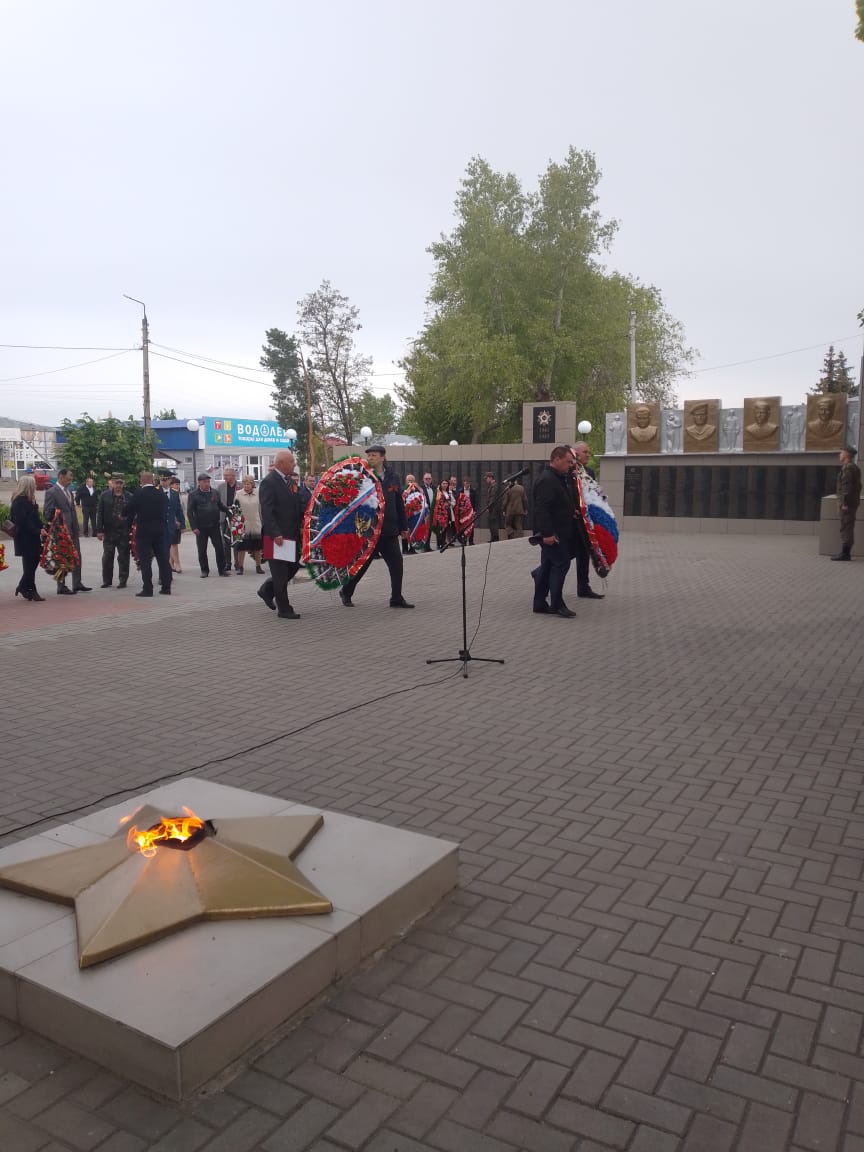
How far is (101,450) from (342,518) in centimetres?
1987

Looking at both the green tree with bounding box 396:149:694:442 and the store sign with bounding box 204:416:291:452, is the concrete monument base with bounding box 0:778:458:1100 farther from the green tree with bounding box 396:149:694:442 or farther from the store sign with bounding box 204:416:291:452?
the store sign with bounding box 204:416:291:452

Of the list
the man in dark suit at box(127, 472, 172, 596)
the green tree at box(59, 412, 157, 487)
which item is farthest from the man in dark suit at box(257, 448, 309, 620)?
the green tree at box(59, 412, 157, 487)

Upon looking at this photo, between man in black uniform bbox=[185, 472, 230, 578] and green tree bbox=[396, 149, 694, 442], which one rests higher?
green tree bbox=[396, 149, 694, 442]

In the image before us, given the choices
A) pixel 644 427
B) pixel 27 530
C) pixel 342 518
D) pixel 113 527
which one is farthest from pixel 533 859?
pixel 644 427

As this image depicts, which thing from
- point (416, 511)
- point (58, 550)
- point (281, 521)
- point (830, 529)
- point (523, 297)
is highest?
point (523, 297)

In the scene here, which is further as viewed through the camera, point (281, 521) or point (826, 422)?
point (826, 422)

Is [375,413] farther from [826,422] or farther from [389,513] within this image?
[389,513]

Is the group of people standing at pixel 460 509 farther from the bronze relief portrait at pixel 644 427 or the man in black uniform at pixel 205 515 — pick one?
the man in black uniform at pixel 205 515

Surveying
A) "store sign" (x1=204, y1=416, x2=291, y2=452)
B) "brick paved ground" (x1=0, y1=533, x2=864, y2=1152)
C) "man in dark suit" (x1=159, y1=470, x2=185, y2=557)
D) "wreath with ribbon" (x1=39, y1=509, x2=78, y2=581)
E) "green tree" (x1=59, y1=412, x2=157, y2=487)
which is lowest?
"brick paved ground" (x1=0, y1=533, x2=864, y2=1152)

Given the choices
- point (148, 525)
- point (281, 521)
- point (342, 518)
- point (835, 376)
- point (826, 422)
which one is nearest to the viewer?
point (281, 521)

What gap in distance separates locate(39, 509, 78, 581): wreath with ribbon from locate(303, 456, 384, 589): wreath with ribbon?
4169 mm

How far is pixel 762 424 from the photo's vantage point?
23938 mm

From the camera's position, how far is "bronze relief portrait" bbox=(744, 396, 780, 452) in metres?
23.8

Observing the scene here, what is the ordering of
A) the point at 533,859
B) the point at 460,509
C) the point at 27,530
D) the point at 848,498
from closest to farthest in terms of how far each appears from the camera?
the point at 533,859
the point at 27,530
the point at 848,498
the point at 460,509
